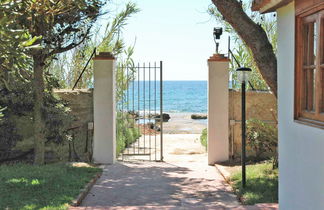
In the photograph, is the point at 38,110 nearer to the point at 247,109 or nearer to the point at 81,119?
the point at 81,119

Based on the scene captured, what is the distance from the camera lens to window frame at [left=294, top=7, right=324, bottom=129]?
412cm

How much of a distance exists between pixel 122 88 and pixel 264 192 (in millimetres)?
6529

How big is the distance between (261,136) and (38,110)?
539 cm

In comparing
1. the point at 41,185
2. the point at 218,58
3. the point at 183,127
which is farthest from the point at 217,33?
the point at 183,127

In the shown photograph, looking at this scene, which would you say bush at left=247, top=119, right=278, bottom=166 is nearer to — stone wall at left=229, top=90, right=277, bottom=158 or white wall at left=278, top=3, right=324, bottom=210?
stone wall at left=229, top=90, right=277, bottom=158

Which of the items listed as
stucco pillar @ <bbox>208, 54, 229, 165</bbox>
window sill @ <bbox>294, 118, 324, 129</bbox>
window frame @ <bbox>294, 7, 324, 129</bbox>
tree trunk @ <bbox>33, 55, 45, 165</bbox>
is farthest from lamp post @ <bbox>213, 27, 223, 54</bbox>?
window sill @ <bbox>294, 118, 324, 129</bbox>

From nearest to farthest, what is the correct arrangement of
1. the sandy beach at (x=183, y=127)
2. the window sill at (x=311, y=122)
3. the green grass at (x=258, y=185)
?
the window sill at (x=311, y=122) → the green grass at (x=258, y=185) → the sandy beach at (x=183, y=127)

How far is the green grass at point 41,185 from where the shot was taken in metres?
6.38

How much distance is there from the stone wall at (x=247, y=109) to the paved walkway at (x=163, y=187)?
971 mm

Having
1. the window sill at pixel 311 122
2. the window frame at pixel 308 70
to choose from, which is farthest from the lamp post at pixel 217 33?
the window sill at pixel 311 122

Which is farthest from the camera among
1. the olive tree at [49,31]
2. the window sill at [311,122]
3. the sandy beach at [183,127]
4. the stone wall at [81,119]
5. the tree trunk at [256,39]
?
the sandy beach at [183,127]

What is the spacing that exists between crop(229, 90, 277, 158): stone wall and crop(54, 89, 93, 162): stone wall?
368 centimetres

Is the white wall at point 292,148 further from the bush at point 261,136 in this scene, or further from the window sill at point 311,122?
the bush at point 261,136

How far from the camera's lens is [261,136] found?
34.4 feet
